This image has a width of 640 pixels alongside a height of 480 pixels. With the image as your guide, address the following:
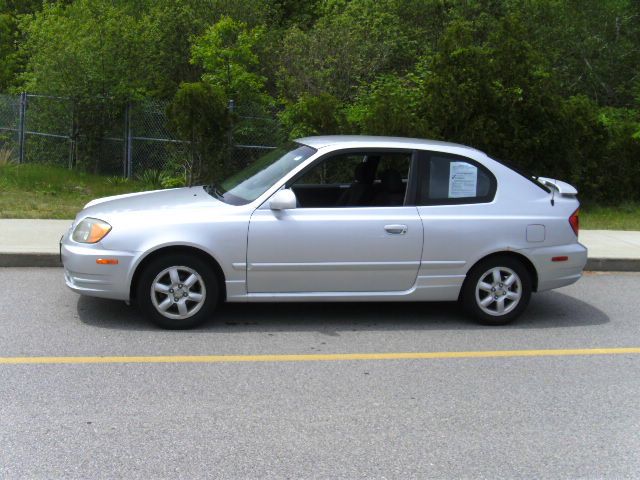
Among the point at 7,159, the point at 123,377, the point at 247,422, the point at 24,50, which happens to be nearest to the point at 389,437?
the point at 247,422

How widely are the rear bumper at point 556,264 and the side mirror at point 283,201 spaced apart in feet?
6.66

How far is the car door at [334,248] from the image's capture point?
6812 mm

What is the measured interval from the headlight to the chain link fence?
9162mm

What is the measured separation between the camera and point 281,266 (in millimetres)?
6840

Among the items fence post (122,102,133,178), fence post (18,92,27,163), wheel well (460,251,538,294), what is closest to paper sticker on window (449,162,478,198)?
wheel well (460,251,538,294)

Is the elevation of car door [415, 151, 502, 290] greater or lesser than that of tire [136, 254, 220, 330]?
greater

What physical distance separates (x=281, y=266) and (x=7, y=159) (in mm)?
12088

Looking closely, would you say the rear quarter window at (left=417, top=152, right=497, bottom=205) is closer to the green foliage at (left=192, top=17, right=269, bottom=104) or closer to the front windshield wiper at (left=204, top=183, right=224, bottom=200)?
the front windshield wiper at (left=204, top=183, right=224, bottom=200)

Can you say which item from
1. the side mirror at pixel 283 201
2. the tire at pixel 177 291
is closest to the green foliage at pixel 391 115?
the side mirror at pixel 283 201

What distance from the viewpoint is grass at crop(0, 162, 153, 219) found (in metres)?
12.4

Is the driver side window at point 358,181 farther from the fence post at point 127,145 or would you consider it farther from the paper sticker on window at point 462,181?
the fence post at point 127,145

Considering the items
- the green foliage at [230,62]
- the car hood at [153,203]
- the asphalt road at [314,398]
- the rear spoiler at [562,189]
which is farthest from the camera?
the green foliage at [230,62]

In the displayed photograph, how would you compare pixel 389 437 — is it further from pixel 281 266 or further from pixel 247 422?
pixel 281 266

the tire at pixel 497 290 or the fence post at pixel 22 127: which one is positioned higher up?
the fence post at pixel 22 127
